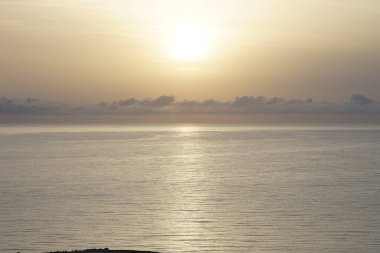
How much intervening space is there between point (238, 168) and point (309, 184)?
36.7 m

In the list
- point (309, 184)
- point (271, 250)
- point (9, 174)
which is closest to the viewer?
point (271, 250)

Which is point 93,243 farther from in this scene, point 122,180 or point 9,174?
point 9,174

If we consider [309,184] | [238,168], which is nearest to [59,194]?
[309,184]

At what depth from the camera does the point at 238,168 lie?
5379 inches

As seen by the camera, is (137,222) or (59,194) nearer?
(137,222)

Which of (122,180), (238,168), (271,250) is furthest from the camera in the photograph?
(238,168)

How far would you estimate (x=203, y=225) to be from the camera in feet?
202

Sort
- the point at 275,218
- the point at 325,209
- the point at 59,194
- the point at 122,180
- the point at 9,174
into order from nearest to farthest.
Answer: the point at 275,218
the point at 325,209
the point at 59,194
the point at 122,180
the point at 9,174

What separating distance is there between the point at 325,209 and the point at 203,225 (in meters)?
16.9

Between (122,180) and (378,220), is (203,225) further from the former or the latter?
(122,180)

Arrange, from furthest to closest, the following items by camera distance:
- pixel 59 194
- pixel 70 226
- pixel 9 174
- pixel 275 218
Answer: pixel 9 174
pixel 59 194
pixel 275 218
pixel 70 226

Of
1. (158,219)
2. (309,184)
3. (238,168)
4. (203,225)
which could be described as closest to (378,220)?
(203,225)

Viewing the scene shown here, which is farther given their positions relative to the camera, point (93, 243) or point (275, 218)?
point (275, 218)

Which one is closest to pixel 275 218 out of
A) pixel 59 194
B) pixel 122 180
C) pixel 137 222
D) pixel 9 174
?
pixel 137 222
